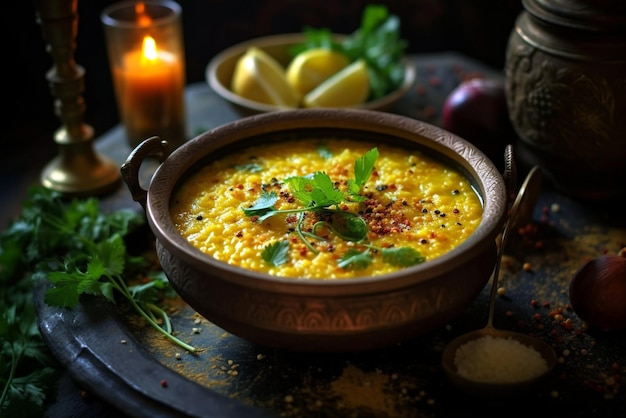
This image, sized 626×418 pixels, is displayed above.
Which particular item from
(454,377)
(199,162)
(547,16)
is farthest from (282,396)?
(547,16)

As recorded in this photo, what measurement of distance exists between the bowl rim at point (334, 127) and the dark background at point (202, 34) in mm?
2341

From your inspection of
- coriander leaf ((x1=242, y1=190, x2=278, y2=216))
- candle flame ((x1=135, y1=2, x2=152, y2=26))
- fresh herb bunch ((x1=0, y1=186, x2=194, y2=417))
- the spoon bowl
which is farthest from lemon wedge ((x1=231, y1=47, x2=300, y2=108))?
the spoon bowl

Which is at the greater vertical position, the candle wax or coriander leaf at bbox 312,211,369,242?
coriander leaf at bbox 312,211,369,242

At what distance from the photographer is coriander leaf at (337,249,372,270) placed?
1.88 metres

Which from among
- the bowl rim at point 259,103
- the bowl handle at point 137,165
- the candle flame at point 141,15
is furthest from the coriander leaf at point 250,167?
the candle flame at point 141,15

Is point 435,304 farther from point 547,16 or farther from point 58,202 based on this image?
point 58,202

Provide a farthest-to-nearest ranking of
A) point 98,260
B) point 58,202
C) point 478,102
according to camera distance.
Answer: point 478,102 → point 58,202 → point 98,260

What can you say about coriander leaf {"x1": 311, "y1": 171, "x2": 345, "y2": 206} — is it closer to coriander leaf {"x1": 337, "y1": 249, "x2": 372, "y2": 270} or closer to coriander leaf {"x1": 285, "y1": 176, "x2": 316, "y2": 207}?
coriander leaf {"x1": 285, "y1": 176, "x2": 316, "y2": 207}

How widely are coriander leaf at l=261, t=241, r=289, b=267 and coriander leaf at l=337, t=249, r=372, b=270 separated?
14 centimetres

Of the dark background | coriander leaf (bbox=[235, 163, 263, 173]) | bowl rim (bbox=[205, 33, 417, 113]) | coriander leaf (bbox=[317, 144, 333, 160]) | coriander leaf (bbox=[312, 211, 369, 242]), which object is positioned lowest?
the dark background

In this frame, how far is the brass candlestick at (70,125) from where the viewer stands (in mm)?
2764

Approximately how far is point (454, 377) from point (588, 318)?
517mm

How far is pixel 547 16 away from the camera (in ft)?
8.20

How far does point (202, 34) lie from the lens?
4.70 m
